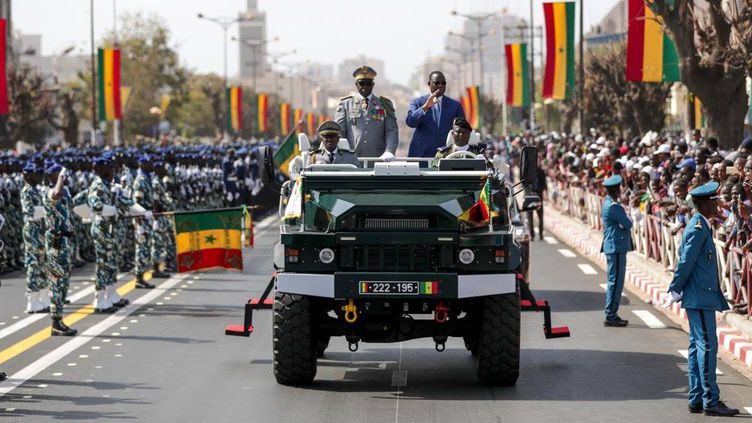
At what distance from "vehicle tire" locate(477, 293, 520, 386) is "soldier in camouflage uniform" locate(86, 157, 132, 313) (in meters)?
7.58

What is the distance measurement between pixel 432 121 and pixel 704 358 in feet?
15.9

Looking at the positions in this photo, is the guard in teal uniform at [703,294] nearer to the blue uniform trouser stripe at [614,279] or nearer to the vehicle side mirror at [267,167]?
the vehicle side mirror at [267,167]

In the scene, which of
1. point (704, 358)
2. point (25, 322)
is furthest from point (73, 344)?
point (704, 358)

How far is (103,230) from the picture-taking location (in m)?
19.5

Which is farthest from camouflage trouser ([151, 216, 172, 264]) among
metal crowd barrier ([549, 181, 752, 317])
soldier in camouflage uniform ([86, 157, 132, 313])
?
metal crowd barrier ([549, 181, 752, 317])

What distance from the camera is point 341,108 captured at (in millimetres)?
15648

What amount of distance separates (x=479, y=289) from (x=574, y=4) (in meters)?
30.5

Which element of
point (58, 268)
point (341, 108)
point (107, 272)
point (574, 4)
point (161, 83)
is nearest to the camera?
point (341, 108)

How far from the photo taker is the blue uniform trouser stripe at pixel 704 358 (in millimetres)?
11820

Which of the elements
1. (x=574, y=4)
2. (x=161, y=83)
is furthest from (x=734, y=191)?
(x=161, y=83)

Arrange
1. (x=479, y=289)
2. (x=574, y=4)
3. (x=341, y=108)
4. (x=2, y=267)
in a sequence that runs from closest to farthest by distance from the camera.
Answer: (x=479, y=289)
(x=341, y=108)
(x=2, y=267)
(x=574, y=4)

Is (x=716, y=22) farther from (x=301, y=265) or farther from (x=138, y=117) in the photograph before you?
(x=138, y=117)

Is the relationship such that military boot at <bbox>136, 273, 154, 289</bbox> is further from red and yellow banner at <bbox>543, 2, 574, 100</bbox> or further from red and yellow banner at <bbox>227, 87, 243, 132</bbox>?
red and yellow banner at <bbox>227, 87, 243, 132</bbox>

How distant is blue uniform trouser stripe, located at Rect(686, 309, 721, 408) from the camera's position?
38.8 feet
